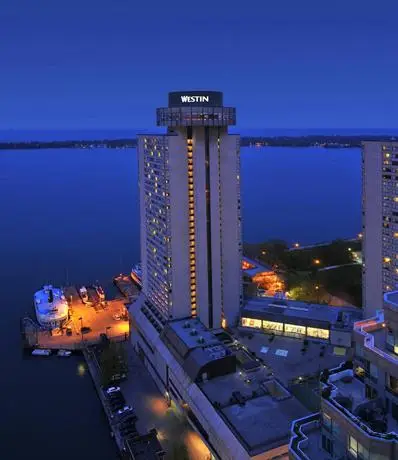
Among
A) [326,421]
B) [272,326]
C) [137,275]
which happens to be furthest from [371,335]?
[137,275]

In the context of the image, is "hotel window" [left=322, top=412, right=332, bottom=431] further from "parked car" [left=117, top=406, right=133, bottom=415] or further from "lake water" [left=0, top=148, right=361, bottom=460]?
"parked car" [left=117, top=406, right=133, bottom=415]

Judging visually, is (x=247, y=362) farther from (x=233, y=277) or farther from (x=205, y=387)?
(x=233, y=277)

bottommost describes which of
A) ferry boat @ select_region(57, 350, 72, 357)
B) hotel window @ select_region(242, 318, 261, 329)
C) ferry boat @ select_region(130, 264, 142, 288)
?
ferry boat @ select_region(57, 350, 72, 357)

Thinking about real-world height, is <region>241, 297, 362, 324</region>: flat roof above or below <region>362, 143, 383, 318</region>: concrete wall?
below

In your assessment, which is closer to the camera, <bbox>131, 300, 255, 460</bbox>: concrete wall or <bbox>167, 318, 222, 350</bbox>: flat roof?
<bbox>131, 300, 255, 460</bbox>: concrete wall

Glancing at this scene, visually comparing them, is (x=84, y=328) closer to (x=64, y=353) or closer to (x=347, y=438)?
(x=64, y=353)

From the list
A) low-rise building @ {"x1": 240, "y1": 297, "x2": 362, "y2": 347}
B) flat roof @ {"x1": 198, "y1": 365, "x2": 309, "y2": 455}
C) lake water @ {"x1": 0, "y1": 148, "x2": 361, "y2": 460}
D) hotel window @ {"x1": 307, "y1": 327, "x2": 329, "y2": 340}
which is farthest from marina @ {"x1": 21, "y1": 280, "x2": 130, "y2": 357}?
flat roof @ {"x1": 198, "y1": 365, "x2": 309, "y2": 455}

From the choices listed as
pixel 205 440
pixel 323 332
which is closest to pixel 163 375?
pixel 205 440

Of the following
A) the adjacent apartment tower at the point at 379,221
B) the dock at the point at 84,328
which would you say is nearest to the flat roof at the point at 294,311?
the adjacent apartment tower at the point at 379,221
